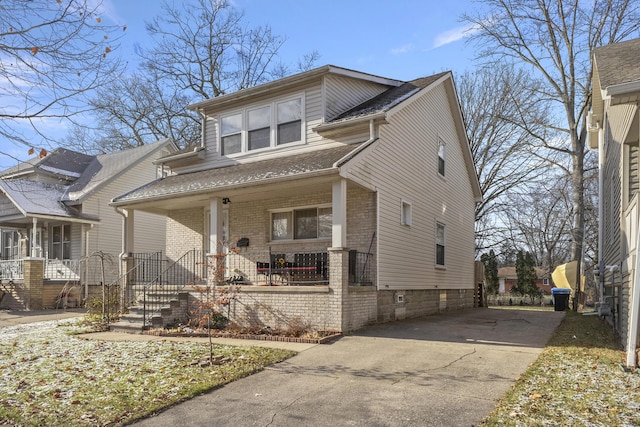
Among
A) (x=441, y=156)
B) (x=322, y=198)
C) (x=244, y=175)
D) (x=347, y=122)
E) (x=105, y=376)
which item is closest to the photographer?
(x=105, y=376)

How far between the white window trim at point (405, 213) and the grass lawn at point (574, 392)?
585 centimetres

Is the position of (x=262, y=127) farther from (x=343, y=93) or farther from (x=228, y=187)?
(x=228, y=187)

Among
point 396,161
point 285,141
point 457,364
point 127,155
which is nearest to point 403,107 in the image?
point 396,161

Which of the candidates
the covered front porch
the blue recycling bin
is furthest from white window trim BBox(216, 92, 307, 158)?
the blue recycling bin

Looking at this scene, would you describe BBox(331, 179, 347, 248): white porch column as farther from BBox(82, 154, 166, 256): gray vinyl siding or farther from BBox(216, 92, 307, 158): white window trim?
BBox(82, 154, 166, 256): gray vinyl siding

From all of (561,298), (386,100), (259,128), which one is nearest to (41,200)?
(259,128)

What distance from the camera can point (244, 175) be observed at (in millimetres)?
12383

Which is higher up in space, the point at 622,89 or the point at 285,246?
the point at 622,89

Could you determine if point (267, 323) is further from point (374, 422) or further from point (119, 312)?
point (374, 422)

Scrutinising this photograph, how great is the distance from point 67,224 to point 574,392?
21792mm

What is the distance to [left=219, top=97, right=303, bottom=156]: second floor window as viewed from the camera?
13555 millimetres

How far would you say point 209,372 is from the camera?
7.03 meters

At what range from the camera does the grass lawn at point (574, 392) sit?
4.78m

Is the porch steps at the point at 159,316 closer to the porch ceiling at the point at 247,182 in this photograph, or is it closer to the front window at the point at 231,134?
the porch ceiling at the point at 247,182
